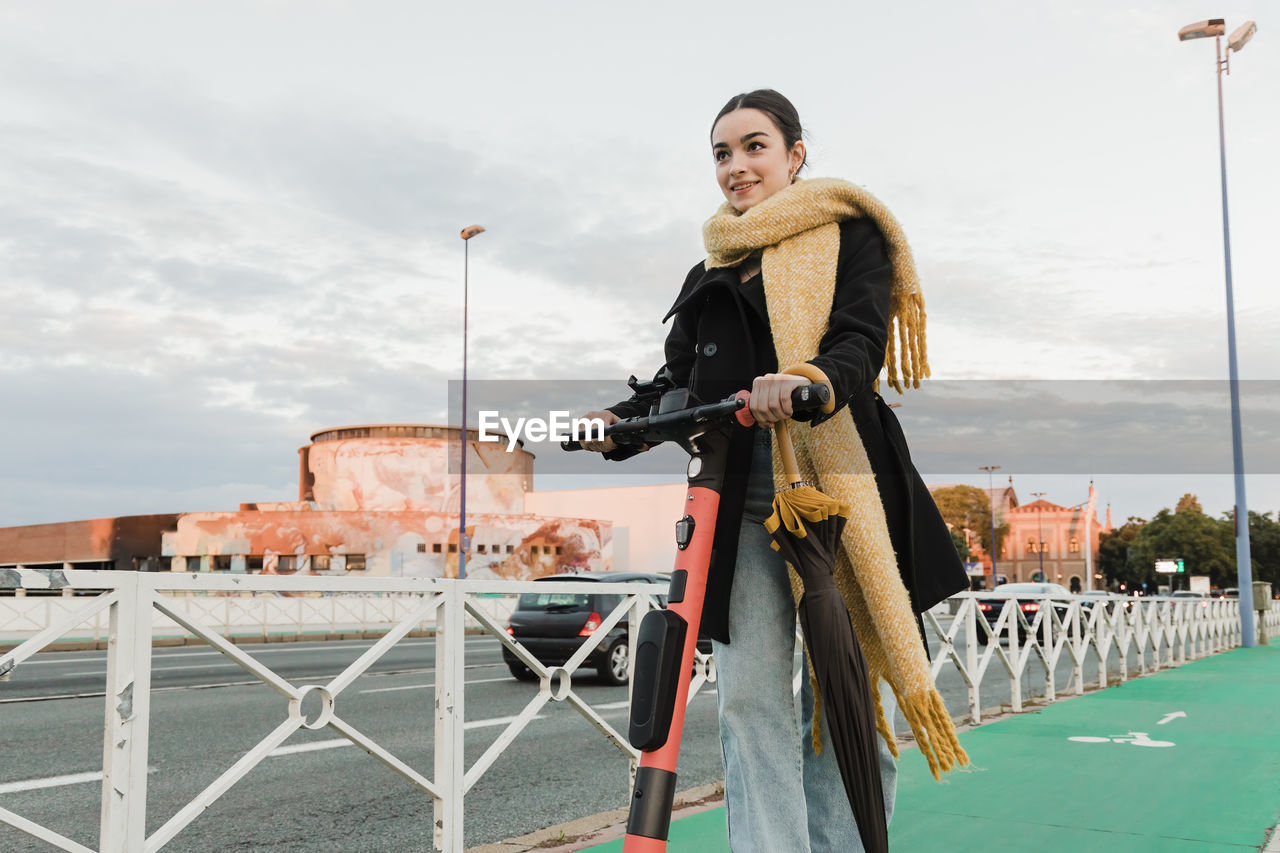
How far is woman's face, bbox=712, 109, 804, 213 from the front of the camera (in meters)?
2.26

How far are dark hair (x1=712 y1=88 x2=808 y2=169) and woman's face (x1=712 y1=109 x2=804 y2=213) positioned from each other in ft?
0.05

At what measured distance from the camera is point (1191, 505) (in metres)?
101

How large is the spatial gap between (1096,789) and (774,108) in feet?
13.3

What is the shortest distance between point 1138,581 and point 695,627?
89.1 meters

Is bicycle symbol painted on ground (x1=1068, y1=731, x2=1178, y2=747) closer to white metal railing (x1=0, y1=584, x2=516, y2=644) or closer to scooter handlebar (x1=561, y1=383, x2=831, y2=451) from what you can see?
scooter handlebar (x1=561, y1=383, x2=831, y2=451)

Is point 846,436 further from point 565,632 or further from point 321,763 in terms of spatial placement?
point 565,632

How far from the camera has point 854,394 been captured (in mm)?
1998

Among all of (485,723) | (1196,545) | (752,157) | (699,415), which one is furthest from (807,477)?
(1196,545)

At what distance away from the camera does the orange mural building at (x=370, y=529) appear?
47438 millimetres

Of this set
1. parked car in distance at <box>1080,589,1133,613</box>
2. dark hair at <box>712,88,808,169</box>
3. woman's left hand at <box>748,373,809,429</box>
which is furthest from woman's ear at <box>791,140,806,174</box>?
parked car in distance at <box>1080,589,1133,613</box>

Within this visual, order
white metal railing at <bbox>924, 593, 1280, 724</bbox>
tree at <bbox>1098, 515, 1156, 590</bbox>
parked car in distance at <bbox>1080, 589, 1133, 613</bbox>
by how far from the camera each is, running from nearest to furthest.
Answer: white metal railing at <bbox>924, 593, 1280, 724</bbox>, parked car in distance at <bbox>1080, 589, 1133, 613</bbox>, tree at <bbox>1098, 515, 1156, 590</bbox>

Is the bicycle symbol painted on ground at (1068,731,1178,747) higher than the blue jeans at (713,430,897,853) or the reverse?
the reverse

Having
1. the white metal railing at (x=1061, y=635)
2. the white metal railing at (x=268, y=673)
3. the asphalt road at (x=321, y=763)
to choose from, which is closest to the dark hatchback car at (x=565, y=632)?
the asphalt road at (x=321, y=763)

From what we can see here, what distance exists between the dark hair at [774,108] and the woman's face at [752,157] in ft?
0.05
